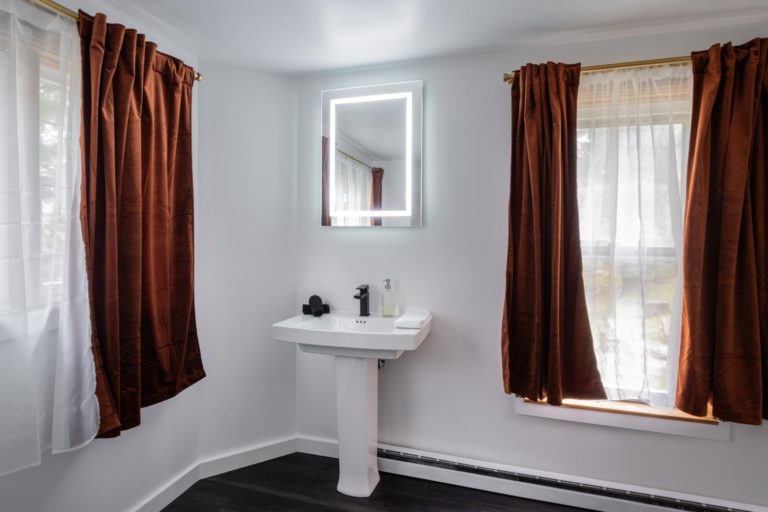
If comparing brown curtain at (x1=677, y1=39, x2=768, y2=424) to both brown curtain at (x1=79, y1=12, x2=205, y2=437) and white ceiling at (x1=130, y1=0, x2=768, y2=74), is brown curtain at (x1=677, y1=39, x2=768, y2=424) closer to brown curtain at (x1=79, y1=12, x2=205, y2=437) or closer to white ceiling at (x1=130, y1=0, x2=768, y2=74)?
white ceiling at (x1=130, y1=0, x2=768, y2=74)

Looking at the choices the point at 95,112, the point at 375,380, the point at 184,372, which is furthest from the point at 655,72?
the point at 184,372

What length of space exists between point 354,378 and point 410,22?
1.76 m

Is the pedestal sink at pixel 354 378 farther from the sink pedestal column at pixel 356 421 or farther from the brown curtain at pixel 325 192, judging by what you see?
the brown curtain at pixel 325 192

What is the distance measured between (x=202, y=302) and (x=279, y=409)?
0.85m

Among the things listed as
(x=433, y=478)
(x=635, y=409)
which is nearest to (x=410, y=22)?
(x=635, y=409)

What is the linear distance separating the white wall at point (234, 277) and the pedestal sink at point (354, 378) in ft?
1.43

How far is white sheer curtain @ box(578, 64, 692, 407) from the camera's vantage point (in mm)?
1869

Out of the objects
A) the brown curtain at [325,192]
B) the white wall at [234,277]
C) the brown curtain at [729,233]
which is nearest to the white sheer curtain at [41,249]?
the white wall at [234,277]

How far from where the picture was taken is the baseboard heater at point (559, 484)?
192 cm

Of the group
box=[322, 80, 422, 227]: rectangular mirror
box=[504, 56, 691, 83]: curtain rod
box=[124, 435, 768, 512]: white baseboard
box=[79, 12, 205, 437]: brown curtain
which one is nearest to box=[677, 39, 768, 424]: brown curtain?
box=[504, 56, 691, 83]: curtain rod

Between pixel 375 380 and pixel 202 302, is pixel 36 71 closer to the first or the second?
pixel 202 302

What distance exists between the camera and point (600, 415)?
2.01 metres

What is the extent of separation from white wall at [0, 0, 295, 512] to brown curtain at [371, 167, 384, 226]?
556 millimetres

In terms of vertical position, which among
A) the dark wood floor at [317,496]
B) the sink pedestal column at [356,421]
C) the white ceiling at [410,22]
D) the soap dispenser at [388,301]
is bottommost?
the dark wood floor at [317,496]
